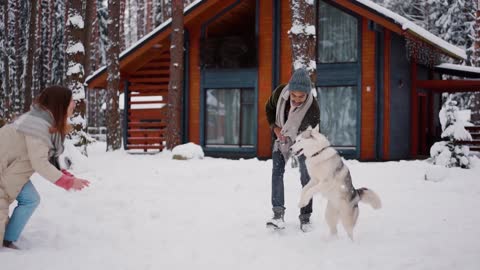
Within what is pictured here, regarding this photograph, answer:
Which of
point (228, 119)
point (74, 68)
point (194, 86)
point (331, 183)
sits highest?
Answer: point (194, 86)

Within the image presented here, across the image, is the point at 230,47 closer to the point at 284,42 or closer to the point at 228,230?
the point at 284,42

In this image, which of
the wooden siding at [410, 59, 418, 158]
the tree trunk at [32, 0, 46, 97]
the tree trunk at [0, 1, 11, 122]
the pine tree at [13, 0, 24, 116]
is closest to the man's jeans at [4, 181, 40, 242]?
the wooden siding at [410, 59, 418, 158]

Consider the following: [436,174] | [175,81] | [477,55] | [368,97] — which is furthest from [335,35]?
[436,174]

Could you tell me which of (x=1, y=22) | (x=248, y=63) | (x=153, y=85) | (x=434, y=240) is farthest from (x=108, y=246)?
(x=1, y=22)

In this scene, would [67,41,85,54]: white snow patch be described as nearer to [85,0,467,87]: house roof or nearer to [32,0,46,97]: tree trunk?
[85,0,467,87]: house roof

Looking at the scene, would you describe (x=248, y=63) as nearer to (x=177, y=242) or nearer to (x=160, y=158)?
(x=160, y=158)

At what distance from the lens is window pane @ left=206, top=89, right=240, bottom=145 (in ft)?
54.0

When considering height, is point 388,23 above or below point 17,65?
below

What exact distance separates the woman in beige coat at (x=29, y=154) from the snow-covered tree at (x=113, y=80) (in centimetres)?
1215

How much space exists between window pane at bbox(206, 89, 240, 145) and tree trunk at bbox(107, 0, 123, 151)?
11.0 ft

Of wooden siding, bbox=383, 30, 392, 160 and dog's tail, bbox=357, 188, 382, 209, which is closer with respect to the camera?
dog's tail, bbox=357, 188, 382, 209

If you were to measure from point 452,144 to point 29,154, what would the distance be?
9748mm

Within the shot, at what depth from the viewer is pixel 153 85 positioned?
17.3m

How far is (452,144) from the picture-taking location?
420 inches
